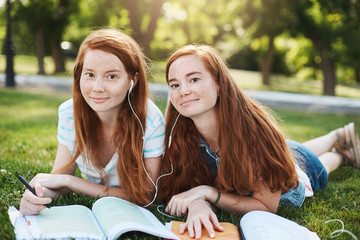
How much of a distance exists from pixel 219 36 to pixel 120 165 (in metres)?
42.5

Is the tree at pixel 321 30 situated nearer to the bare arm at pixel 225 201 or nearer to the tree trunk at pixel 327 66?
the tree trunk at pixel 327 66

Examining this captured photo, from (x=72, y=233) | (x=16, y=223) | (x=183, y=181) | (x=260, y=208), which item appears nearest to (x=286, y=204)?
(x=260, y=208)

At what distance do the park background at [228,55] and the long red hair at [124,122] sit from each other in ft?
1.18

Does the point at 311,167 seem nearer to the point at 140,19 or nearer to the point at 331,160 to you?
the point at 331,160

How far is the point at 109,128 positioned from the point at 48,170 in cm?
95

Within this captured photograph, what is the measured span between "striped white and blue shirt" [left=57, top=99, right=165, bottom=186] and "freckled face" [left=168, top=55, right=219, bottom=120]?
0.32 m

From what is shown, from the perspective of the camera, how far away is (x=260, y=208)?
2.70m

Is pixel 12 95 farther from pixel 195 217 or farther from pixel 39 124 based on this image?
pixel 195 217

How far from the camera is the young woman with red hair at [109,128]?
2705mm

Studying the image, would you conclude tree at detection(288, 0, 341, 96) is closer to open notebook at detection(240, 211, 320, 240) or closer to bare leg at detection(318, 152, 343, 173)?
bare leg at detection(318, 152, 343, 173)

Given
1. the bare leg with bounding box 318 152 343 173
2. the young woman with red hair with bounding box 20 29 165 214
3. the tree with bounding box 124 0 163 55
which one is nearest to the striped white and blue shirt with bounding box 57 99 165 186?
the young woman with red hair with bounding box 20 29 165 214

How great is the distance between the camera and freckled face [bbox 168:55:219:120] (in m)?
2.62

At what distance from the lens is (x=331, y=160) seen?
4.20 meters

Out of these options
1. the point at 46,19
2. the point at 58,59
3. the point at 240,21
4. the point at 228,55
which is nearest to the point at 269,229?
the point at 240,21
